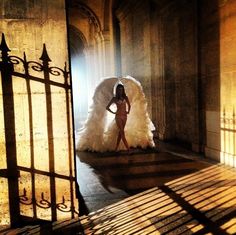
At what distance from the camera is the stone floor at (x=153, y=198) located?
418cm

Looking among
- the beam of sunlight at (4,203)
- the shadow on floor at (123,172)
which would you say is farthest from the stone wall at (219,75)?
the beam of sunlight at (4,203)

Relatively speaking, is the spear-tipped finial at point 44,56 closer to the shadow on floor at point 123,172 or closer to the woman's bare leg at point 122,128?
the shadow on floor at point 123,172

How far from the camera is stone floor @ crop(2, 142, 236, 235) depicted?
13.7 feet

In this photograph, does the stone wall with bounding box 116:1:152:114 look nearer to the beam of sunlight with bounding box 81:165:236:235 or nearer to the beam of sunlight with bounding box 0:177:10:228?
the beam of sunlight with bounding box 81:165:236:235

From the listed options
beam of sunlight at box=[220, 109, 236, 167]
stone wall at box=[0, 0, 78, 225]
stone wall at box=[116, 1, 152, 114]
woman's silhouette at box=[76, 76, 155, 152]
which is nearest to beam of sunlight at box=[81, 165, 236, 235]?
stone wall at box=[0, 0, 78, 225]

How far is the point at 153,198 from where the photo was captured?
525 cm

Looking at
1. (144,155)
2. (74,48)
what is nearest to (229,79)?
(144,155)

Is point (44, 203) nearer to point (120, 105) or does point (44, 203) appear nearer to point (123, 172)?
point (123, 172)

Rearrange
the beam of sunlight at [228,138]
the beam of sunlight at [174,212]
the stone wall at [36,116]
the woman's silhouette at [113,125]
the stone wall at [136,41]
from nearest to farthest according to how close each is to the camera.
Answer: the beam of sunlight at [174,212] → the stone wall at [36,116] → the beam of sunlight at [228,138] → the woman's silhouette at [113,125] → the stone wall at [136,41]

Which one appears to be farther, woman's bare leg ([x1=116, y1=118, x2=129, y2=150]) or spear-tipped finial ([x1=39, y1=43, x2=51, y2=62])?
woman's bare leg ([x1=116, y1=118, x2=129, y2=150])

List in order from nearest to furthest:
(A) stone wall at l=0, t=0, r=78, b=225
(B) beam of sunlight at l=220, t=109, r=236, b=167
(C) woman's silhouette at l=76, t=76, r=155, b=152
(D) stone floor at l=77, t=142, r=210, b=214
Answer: (A) stone wall at l=0, t=0, r=78, b=225 < (D) stone floor at l=77, t=142, r=210, b=214 < (B) beam of sunlight at l=220, t=109, r=236, b=167 < (C) woman's silhouette at l=76, t=76, r=155, b=152

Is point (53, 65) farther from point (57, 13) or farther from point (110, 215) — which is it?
point (110, 215)

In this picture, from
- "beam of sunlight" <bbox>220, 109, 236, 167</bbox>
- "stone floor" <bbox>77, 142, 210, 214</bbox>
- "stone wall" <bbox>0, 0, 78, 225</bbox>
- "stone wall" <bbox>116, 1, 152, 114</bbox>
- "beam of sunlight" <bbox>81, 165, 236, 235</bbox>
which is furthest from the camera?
"stone wall" <bbox>116, 1, 152, 114</bbox>

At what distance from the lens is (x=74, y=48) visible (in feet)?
105
